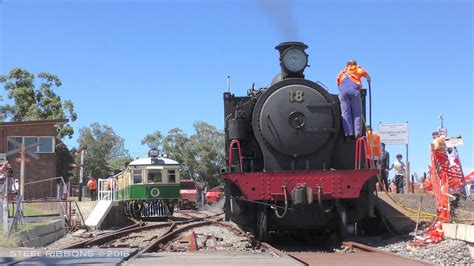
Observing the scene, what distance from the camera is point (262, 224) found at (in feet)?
34.3

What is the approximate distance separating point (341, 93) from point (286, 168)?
1764 millimetres

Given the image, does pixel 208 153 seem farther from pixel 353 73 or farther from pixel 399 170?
pixel 353 73

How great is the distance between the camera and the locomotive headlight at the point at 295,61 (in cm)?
1101

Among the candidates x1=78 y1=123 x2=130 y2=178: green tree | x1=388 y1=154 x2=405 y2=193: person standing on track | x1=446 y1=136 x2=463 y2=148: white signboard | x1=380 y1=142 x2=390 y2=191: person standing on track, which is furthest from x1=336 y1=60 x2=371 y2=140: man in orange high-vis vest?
x1=78 y1=123 x2=130 y2=178: green tree

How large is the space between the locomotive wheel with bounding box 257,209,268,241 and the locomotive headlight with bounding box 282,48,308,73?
284 centimetres

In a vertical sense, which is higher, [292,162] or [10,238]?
[292,162]

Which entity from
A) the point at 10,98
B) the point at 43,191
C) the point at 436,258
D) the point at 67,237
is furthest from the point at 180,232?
the point at 10,98

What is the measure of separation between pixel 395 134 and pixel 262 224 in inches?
400

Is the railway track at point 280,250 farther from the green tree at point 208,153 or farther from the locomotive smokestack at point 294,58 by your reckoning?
the green tree at point 208,153

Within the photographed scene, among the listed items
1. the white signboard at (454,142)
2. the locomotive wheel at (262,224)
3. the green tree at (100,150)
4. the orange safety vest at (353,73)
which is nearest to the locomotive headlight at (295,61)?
the orange safety vest at (353,73)

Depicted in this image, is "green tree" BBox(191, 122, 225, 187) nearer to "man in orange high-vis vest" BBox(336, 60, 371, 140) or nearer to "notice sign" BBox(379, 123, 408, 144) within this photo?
"notice sign" BBox(379, 123, 408, 144)

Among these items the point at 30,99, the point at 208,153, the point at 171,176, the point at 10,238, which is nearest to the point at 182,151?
Result: the point at 208,153

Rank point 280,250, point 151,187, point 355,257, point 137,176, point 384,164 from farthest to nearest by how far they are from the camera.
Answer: point 137,176 < point 151,187 < point 384,164 < point 280,250 < point 355,257

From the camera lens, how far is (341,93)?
1059 centimetres
